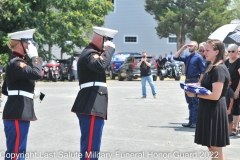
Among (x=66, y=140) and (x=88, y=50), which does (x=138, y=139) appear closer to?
(x=66, y=140)

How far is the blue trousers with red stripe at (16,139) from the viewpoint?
20.4ft

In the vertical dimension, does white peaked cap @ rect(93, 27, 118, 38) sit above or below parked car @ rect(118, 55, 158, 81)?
above

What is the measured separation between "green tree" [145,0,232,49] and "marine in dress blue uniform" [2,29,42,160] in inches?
1460

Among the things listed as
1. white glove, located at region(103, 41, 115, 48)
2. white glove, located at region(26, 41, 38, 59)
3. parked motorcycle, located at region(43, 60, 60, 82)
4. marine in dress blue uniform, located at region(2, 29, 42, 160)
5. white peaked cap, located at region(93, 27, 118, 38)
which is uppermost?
white peaked cap, located at region(93, 27, 118, 38)

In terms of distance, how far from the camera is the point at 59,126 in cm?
1210

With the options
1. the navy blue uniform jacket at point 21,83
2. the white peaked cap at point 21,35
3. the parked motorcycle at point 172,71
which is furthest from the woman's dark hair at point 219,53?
the parked motorcycle at point 172,71

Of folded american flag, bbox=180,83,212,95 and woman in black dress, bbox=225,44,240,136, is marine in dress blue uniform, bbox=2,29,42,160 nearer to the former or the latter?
folded american flag, bbox=180,83,212,95

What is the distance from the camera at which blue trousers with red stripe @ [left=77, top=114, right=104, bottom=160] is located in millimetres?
6508

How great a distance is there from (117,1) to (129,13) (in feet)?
5.17

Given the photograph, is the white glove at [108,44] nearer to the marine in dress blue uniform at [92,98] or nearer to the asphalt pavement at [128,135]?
the marine in dress blue uniform at [92,98]

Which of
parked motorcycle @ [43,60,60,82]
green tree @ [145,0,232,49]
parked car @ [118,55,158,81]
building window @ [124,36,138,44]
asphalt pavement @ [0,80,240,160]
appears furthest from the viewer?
building window @ [124,36,138,44]

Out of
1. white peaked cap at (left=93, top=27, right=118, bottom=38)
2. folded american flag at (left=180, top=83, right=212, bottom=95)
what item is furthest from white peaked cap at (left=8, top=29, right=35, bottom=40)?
folded american flag at (left=180, top=83, right=212, bottom=95)

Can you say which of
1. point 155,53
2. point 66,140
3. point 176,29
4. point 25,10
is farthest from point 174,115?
point 155,53

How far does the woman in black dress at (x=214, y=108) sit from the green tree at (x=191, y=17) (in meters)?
36.6
